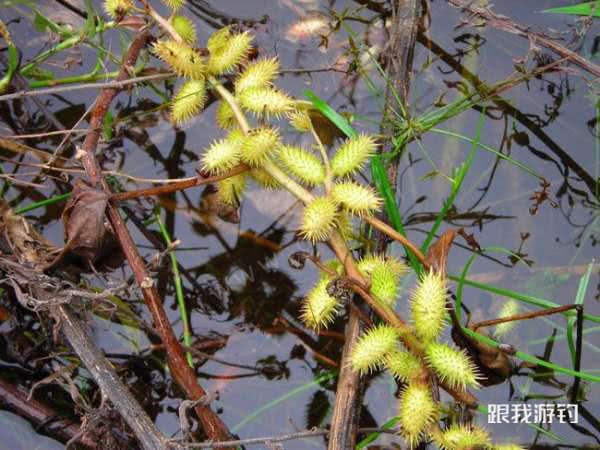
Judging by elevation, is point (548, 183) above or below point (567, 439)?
above

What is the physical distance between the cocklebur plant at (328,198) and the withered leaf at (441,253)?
0.05 metres

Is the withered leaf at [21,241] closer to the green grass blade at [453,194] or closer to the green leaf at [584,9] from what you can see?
the green grass blade at [453,194]

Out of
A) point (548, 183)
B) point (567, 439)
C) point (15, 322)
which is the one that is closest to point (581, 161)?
point (548, 183)

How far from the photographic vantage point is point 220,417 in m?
2.63

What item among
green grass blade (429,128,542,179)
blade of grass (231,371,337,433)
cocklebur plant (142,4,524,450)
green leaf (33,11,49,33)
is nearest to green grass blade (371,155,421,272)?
cocklebur plant (142,4,524,450)

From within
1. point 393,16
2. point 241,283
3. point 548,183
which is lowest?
point 241,283

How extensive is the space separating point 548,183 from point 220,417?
1485mm

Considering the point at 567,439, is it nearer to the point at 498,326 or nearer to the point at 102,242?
the point at 498,326

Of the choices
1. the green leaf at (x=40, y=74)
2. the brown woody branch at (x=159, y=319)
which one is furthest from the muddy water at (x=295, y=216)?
the brown woody branch at (x=159, y=319)

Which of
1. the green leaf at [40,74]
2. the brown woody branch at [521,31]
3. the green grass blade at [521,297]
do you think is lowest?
the green grass blade at [521,297]

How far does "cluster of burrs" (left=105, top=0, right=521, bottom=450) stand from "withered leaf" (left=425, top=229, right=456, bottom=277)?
42mm

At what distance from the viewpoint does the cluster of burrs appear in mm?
2104

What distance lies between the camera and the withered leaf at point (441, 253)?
2236 millimetres

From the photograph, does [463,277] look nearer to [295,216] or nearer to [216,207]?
[295,216]
